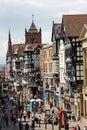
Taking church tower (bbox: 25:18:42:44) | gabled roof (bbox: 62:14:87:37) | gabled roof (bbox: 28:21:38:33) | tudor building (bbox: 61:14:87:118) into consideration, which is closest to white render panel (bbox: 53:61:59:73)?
tudor building (bbox: 61:14:87:118)

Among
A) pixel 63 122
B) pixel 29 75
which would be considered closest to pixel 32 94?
pixel 29 75

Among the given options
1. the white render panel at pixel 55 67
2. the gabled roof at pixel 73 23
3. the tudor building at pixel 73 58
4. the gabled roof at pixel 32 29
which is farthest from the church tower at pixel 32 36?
the tudor building at pixel 73 58

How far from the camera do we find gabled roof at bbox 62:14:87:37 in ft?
252

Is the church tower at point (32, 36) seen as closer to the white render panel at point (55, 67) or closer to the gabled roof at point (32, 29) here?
the gabled roof at point (32, 29)

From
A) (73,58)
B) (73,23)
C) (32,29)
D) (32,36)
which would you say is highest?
(32,29)

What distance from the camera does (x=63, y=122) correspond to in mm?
56250

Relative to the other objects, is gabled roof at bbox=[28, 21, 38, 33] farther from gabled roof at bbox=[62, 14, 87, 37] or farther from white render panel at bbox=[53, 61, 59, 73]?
gabled roof at bbox=[62, 14, 87, 37]

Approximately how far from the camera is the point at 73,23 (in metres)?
78.1

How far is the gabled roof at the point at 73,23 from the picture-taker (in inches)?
3022

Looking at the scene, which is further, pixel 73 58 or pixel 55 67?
pixel 55 67

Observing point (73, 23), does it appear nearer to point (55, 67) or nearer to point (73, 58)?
point (73, 58)

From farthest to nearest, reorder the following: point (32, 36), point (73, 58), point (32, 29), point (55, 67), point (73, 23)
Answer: point (32, 29) < point (32, 36) < point (55, 67) < point (73, 23) < point (73, 58)

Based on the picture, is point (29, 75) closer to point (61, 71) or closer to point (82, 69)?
point (61, 71)

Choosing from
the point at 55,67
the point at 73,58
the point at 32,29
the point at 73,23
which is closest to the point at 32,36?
the point at 32,29
